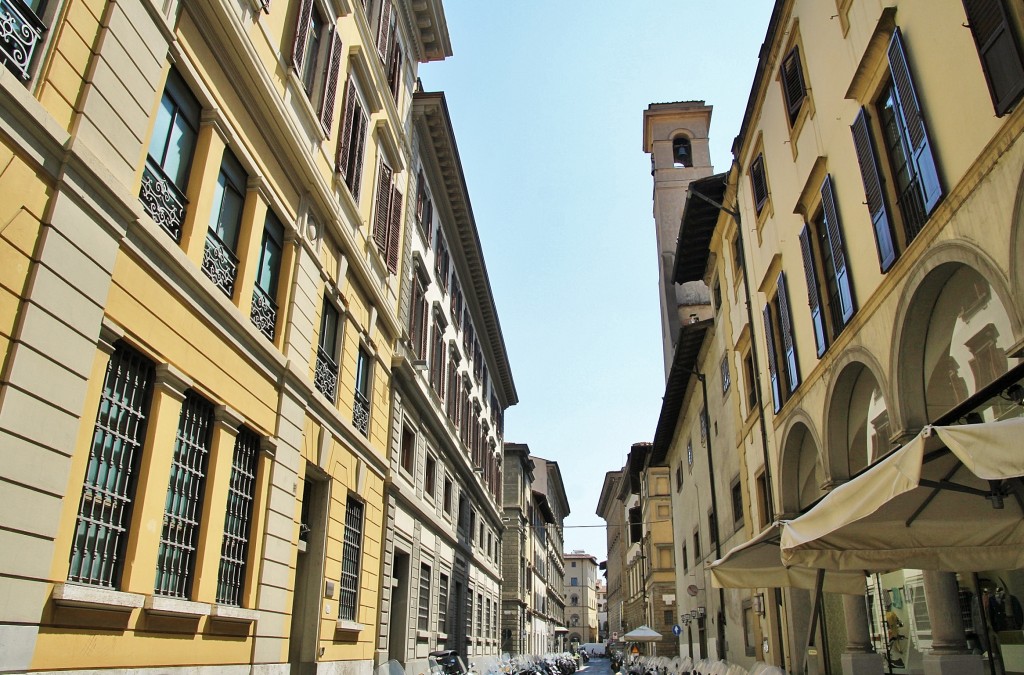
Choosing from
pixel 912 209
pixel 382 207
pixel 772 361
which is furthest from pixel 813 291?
pixel 382 207

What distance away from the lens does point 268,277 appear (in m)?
10.7

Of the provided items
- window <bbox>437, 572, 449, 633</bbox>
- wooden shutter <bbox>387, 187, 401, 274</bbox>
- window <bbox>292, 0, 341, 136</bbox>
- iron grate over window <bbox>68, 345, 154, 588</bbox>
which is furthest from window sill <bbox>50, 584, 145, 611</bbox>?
window <bbox>437, 572, 449, 633</bbox>

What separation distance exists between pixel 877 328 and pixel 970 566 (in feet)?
11.2

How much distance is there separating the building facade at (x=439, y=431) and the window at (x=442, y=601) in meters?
0.06

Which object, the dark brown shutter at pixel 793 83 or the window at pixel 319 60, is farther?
the dark brown shutter at pixel 793 83

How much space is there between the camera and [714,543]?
2400cm

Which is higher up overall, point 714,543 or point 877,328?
point 877,328

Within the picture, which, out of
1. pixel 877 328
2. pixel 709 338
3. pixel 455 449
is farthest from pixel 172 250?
pixel 709 338

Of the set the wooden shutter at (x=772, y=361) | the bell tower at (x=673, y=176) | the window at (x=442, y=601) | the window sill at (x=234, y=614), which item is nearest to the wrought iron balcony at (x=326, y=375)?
the window sill at (x=234, y=614)

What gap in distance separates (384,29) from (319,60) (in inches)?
194

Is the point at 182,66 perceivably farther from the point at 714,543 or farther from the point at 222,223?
the point at 714,543

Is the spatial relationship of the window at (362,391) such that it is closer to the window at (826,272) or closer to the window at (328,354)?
the window at (328,354)

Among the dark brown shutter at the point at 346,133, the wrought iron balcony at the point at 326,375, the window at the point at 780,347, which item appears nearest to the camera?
the wrought iron balcony at the point at 326,375

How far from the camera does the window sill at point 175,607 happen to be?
23.3 ft
